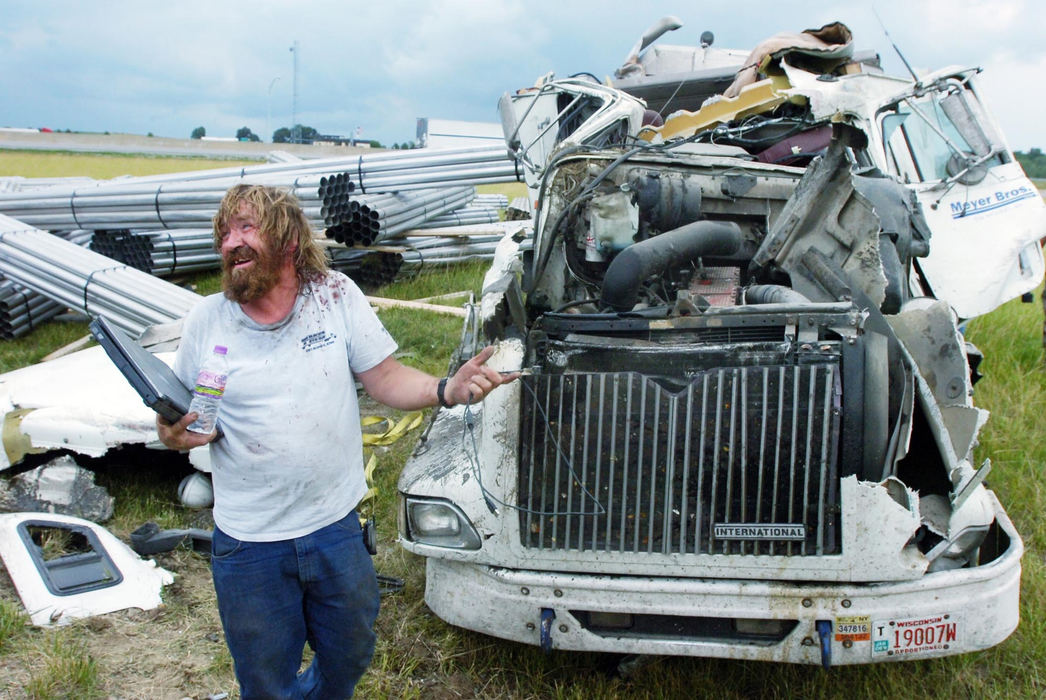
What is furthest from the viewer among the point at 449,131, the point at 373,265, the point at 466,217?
the point at 449,131

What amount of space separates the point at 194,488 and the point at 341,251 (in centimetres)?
568

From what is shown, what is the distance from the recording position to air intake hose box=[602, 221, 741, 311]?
3.23 m

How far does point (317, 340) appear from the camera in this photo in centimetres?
237

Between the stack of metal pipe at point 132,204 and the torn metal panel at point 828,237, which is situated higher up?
the torn metal panel at point 828,237

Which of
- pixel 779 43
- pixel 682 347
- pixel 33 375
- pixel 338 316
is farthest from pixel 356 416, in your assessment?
pixel 779 43

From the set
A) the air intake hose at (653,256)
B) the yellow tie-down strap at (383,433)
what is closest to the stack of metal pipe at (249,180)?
the yellow tie-down strap at (383,433)

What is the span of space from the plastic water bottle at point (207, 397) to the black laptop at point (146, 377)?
0.15ft

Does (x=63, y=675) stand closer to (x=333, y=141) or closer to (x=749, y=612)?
(x=749, y=612)

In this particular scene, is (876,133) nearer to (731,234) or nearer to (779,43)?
(779,43)

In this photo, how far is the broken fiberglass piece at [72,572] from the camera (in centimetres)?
345

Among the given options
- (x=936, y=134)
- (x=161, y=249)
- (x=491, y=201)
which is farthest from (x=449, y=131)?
(x=936, y=134)

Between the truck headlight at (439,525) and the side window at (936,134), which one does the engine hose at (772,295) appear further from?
the side window at (936,134)

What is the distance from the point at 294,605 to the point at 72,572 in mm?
1799

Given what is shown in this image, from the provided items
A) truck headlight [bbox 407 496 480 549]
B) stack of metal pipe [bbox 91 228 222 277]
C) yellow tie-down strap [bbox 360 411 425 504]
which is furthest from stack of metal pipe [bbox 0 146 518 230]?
truck headlight [bbox 407 496 480 549]
